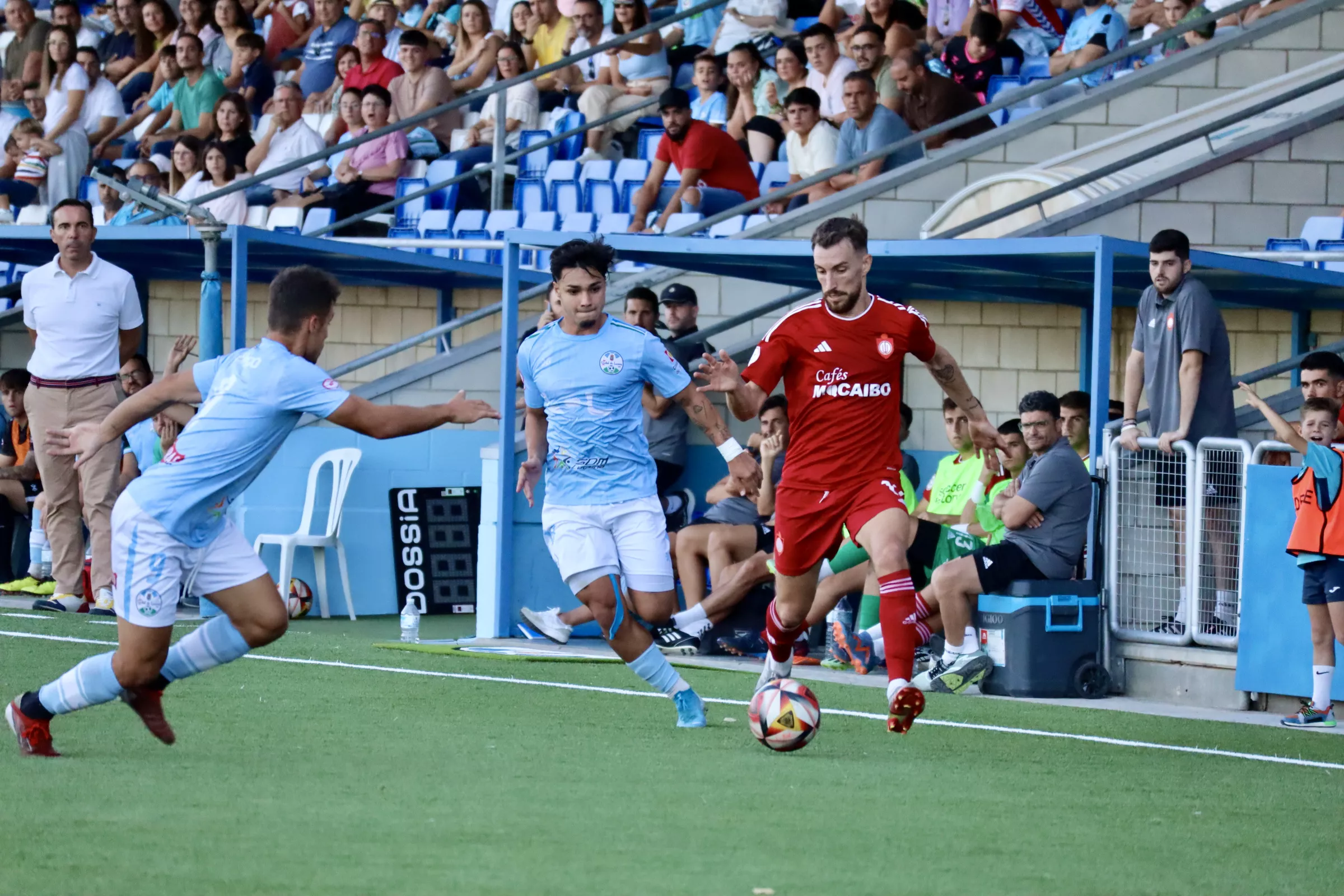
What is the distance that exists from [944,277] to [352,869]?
8589 mm

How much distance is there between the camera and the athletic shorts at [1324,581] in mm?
9266

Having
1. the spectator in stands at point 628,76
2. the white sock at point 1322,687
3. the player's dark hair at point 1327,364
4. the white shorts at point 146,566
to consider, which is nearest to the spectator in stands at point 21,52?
the spectator in stands at point 628,76

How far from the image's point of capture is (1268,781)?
7258 mm

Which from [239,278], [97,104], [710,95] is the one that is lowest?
[239,278]

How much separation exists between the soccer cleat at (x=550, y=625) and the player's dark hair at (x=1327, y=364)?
196 inches

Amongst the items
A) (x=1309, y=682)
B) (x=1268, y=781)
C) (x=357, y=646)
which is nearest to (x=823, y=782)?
(x=1268, y=781)

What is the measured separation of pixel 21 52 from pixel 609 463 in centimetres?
1666

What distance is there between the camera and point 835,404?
8.13 m

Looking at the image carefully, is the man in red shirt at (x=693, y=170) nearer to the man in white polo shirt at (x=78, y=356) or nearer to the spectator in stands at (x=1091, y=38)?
the spectator in stands at (x=1091, y=38)

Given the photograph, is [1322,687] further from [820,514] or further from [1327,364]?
[820,514]

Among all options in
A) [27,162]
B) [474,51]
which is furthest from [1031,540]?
[27,162]

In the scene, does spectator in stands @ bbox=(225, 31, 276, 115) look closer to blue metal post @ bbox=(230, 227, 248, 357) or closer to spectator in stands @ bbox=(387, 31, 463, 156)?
spectator in stands @ bbox=(387, 31, 463, 156)

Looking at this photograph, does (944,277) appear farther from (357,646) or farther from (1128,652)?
(357,646)

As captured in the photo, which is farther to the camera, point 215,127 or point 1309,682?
point 215,127
